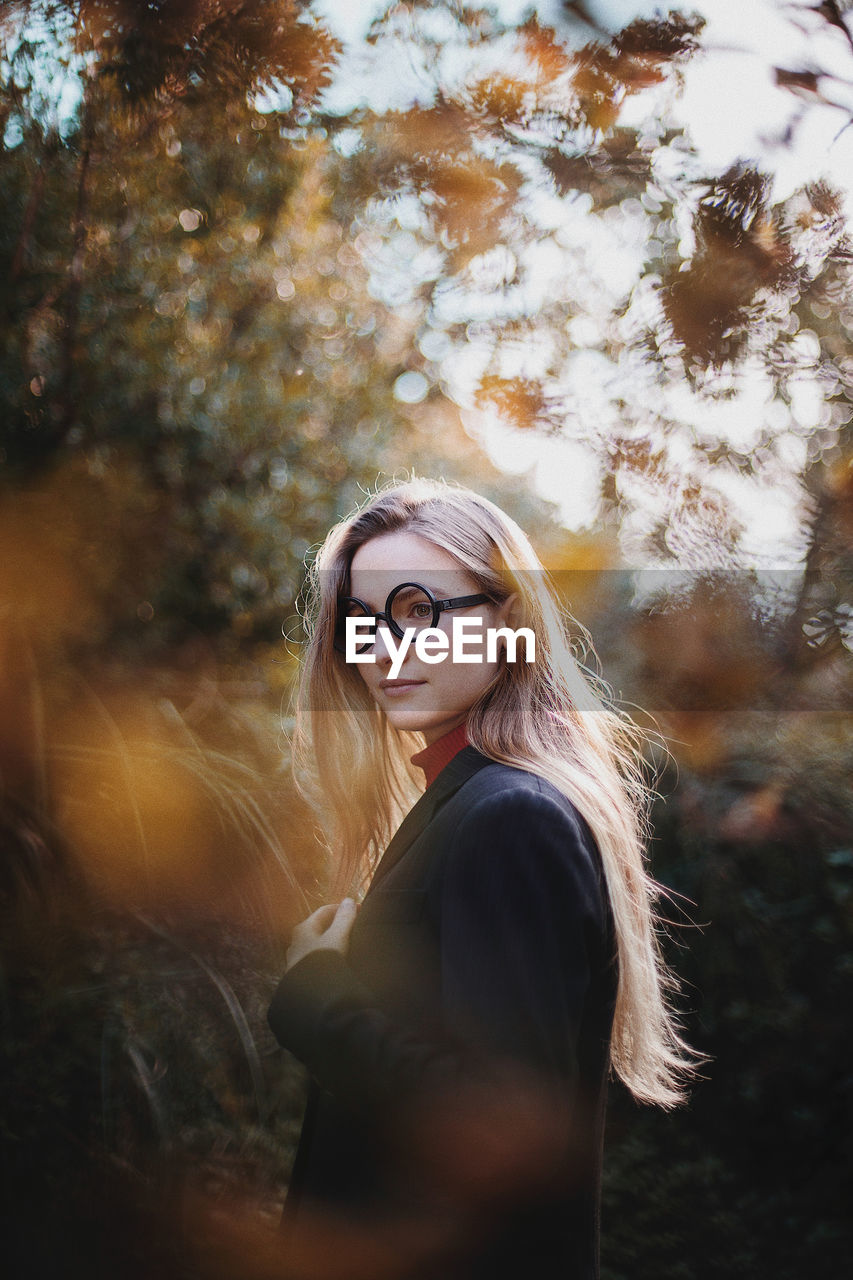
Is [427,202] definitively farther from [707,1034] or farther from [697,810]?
[707,1034]

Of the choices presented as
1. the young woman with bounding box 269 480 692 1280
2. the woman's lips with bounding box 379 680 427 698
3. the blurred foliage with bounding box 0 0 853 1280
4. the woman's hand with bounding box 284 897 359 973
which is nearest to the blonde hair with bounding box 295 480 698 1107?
the young woman with bounding box 269 480 692 1280

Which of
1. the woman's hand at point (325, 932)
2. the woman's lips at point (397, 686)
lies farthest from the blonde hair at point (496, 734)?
the woman's hand at point (325, 932)

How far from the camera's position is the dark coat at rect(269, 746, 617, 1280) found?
3.03 ft

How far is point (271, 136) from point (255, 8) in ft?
2.60

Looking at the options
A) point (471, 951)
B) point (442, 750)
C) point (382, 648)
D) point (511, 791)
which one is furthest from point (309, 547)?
point (471, 951)

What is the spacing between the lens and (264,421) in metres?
3.22

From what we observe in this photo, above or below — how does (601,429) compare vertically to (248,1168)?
above

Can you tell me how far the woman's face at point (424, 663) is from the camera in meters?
1.32

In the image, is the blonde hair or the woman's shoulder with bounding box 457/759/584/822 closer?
the woman's shoulder with bounding box 457/759/584/822

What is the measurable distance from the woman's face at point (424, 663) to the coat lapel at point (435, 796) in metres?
0.09

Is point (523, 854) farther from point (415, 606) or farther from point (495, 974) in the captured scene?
point (415, 606)

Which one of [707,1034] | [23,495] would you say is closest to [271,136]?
[23,495]

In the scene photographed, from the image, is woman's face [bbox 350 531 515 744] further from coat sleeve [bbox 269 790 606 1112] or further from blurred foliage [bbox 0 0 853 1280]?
blurred foliage [bbox 0 0 853 1280]

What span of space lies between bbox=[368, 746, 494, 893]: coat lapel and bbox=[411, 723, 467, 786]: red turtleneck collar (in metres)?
0.04
